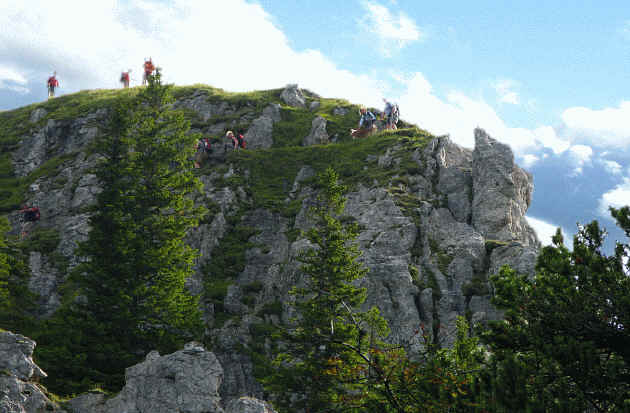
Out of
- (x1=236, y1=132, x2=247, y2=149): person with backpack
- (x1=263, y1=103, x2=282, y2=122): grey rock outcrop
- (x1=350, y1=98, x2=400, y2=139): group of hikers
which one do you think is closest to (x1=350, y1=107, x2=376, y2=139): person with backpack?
(x1=350, y1=98, x2=400, y2=139): group of hikers

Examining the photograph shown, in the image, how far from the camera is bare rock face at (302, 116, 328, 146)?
4828 centimetres

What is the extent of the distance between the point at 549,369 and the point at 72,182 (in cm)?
4419

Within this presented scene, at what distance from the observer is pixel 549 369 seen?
8547 millimetres

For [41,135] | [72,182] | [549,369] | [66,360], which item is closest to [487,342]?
[549,369]

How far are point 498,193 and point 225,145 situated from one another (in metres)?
26.3

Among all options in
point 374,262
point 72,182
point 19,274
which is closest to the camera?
point 374,262

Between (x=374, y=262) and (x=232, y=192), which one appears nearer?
(x=374, y=262)

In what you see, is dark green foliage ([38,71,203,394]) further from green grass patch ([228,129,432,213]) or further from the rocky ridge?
green grass patch ([228,129,432,213])

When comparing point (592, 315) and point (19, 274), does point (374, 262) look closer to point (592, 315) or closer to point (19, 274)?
point (592, 315)

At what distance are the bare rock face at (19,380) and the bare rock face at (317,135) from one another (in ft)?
117

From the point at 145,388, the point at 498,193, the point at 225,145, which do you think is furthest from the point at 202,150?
the point at 145,388

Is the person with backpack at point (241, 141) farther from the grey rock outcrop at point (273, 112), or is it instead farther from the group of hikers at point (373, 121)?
the group of hikers at point (373, 121)

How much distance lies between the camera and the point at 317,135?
1917 inches

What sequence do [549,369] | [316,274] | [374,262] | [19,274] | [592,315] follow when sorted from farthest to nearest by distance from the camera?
1. [19,274]
2. [374,262]
3. [316,274]
4. [592,315]
5. [549,369]
